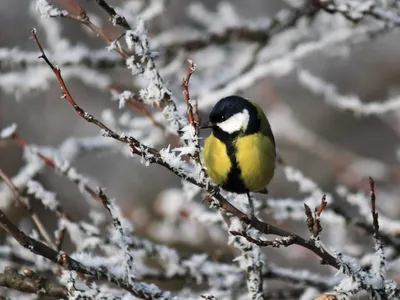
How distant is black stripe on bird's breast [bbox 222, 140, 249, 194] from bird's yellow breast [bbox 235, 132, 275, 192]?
1cm

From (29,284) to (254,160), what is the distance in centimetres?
109

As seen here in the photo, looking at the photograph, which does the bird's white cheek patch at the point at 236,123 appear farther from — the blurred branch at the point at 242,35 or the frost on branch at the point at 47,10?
the blurred branch at the point at 242,35

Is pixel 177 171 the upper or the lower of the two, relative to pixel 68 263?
upper

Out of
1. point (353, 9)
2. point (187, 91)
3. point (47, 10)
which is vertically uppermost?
point (353, 9)

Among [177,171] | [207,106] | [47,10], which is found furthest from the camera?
[207,106]

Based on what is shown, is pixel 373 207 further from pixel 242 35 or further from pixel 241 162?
pixel 242 35

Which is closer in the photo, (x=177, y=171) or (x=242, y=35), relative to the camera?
(x=177, y=171)

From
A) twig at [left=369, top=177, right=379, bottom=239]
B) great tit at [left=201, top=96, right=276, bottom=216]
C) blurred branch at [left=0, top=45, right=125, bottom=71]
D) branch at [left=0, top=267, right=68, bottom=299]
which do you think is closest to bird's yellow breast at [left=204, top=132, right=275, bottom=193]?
great tit at [left=201, top=96, right=276, bottom=216]

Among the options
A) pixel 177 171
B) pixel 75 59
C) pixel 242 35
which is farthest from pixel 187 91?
pixel 242 35

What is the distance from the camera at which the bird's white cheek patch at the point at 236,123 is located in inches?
99.1

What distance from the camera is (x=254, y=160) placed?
2541 millimetres

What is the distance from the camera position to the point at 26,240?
167 centimetres

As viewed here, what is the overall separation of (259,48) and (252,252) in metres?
1.89

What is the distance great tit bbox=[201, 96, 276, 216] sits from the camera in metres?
2.51
